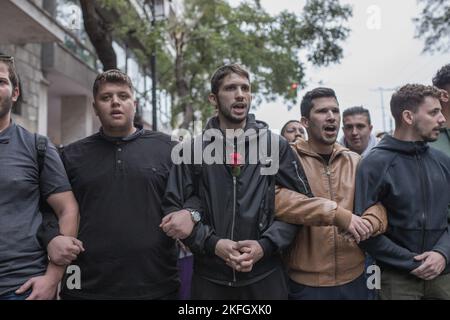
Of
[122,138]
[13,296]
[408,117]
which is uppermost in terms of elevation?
[408,117]

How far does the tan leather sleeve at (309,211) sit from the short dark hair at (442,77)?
1568 millimetres

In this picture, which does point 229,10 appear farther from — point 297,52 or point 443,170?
point 443,170

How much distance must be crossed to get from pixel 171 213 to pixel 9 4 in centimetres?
683

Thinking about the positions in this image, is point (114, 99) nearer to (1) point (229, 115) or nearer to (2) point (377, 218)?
(1) point (229, 115)

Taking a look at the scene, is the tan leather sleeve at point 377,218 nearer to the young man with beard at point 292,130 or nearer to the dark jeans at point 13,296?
the dark jeans at point 13,296

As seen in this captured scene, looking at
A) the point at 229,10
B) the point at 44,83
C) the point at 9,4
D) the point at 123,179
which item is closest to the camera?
the point at 123,179

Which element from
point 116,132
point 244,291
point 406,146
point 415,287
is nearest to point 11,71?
point 116,132

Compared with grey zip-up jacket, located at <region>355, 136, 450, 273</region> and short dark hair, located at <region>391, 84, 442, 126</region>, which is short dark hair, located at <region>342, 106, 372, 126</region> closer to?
short dark hair, located at <region>391, 84, 442, 126</region>

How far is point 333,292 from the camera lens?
3.03 m

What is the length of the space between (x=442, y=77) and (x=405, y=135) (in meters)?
0.84

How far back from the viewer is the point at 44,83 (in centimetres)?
1229

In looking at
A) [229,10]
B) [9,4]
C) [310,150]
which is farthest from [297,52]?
[310,150]

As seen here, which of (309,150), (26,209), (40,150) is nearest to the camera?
(26,209)

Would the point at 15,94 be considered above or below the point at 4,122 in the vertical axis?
above
